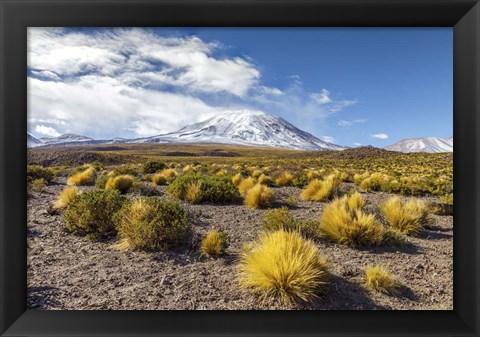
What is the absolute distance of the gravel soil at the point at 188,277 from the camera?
6.33 ft

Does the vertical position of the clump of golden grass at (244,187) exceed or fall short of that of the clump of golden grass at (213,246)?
it exceeds it

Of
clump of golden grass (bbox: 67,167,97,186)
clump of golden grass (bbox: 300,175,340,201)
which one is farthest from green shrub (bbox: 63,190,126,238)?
clump of golden grass (bbox: 67,167,97,186)

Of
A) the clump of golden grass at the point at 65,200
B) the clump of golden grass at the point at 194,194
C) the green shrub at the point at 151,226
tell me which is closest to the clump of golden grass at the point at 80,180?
the clump of golden grass at the point at 65,200

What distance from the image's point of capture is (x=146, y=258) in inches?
103

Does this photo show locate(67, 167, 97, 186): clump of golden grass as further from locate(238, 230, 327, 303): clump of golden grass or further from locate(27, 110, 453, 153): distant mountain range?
locate(27, 110, 453, 153): distant mountain range

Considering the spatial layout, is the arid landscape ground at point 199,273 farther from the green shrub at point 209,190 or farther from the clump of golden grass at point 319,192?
the clump of golden grass at point 319,192

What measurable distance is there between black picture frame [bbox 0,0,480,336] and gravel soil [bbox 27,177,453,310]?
0.33 meters

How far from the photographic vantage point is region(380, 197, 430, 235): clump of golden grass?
3.69 metres

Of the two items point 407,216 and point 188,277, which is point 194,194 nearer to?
point 188,277

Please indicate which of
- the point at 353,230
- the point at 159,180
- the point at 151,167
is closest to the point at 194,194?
the point at 353,230

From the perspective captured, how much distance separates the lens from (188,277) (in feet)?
7.32

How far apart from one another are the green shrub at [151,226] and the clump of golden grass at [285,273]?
0.99 metres

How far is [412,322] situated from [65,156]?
22.0 m
